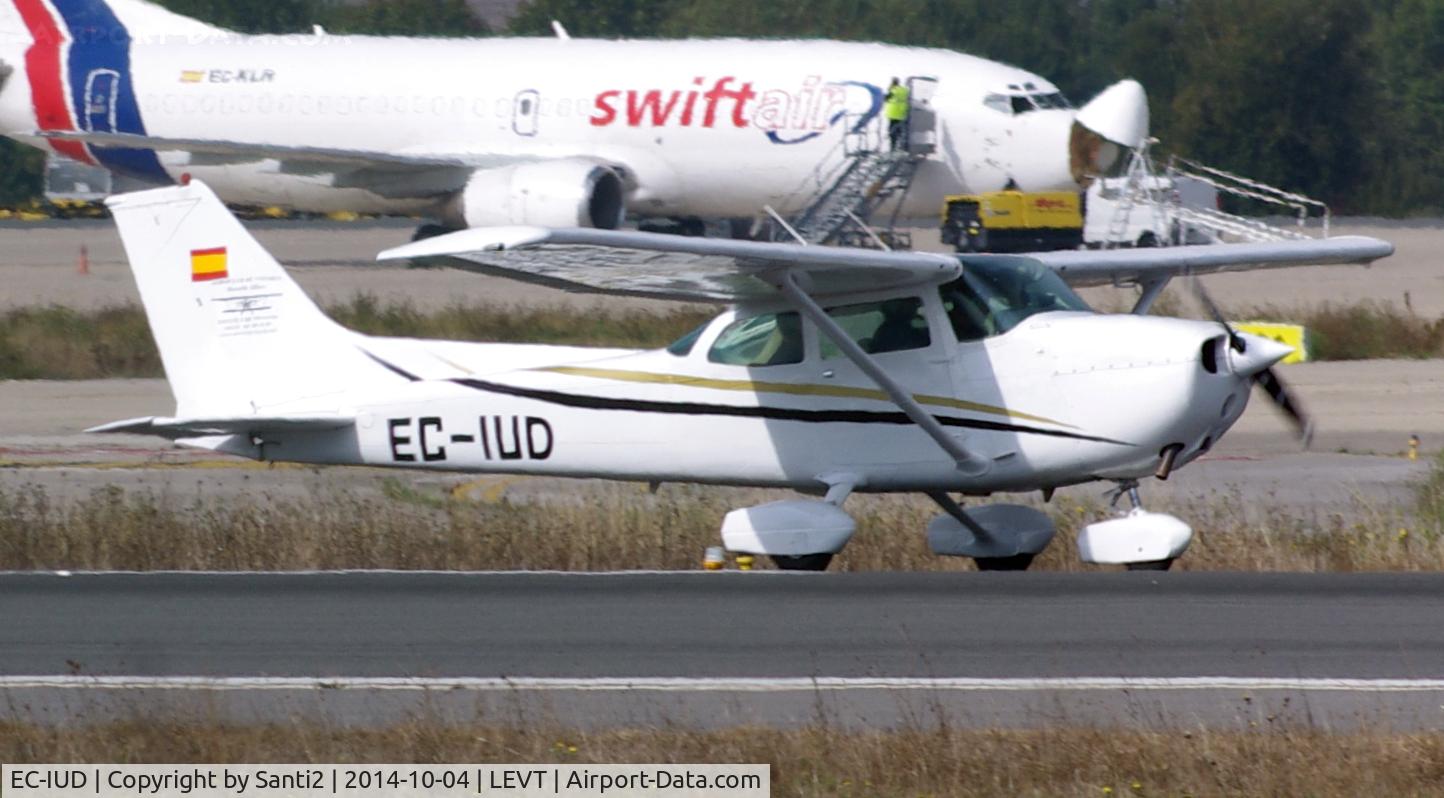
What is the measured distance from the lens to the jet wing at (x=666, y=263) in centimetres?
1016

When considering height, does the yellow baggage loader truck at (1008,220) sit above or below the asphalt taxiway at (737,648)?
below

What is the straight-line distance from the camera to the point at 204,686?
821cm

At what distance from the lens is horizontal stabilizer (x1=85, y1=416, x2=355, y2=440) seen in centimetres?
1273

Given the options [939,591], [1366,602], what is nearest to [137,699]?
[939,591]

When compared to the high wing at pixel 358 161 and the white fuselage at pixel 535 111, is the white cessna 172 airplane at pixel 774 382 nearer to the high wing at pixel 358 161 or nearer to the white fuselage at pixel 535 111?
the white fuselage at pixel 535 111

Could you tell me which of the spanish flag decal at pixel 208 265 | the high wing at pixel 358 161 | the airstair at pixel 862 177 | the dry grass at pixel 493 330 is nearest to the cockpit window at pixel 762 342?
the spanish flag decal at pixel 208 265

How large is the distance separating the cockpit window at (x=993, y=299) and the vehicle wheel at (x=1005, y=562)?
4.19 feet

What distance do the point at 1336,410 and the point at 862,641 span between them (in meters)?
13.4

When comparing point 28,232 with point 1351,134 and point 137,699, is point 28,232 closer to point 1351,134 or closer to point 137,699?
point 1351,134

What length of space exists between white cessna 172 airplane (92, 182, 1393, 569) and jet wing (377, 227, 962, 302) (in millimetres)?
24

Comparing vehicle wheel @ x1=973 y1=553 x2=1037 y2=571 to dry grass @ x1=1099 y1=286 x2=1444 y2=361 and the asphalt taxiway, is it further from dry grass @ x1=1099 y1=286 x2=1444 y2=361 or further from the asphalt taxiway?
dry grass @ x1=1099 y1=286 x2=1444 y2=361

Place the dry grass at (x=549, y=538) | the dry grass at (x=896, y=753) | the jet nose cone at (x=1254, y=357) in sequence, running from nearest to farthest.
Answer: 1. the dry grass at (x=896, y=753)
2. the jet nose cone at (x=1254, y=357)
3. the dry grass at (x=549, y=538)

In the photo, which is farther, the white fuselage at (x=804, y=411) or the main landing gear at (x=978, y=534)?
the white fuselage at (x=804, y=411)

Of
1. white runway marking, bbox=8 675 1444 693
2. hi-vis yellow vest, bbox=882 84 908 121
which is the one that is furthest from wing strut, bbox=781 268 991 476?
hi-vis yellow vest, bbox=882 84 908 121
